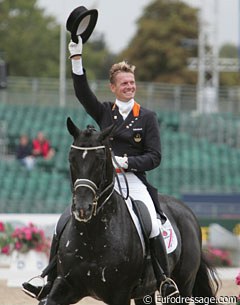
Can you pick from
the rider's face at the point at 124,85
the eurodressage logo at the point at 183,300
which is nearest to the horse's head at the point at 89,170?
the rider's face at the point at 124,85

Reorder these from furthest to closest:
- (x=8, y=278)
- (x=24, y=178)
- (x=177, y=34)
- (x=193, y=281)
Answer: (x=177, y=34)
(x=24, y=178)
(x=8, y=278)
(x=193, y=281)

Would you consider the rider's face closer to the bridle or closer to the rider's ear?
the rider's ear

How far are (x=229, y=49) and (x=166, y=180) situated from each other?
290 feet

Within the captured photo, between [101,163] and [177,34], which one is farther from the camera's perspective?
[177,34]

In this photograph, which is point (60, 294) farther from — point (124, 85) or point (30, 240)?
point (30, 240)

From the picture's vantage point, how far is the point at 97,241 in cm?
757

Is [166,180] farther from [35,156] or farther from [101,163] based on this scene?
[101,163]

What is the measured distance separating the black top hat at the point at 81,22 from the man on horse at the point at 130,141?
302mm

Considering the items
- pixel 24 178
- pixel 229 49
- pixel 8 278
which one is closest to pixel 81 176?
pixel 8 278

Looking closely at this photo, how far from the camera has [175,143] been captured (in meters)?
27.8

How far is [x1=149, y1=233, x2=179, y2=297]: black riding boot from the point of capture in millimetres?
8008

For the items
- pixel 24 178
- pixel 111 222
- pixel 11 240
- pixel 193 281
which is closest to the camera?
pixel 111 222

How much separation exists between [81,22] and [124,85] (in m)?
0.71

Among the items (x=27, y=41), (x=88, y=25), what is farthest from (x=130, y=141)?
(x=27, y=41)
